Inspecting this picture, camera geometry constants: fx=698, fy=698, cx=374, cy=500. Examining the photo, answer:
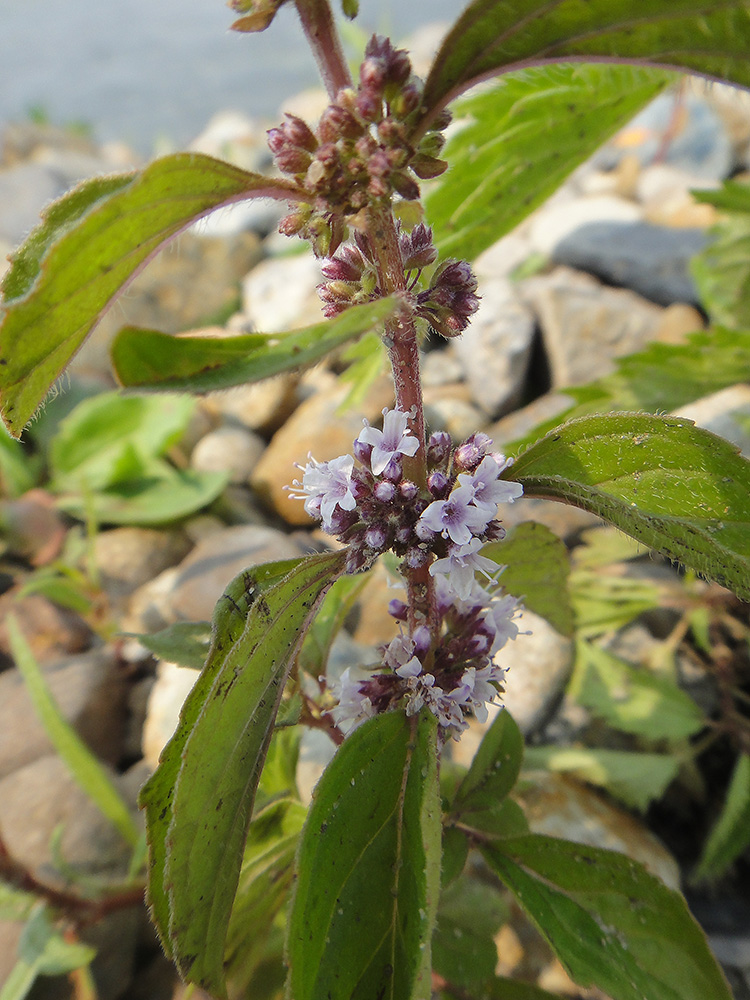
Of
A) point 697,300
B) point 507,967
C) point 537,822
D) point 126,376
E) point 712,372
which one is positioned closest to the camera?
point 126,376

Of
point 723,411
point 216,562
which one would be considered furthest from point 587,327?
point 216,562

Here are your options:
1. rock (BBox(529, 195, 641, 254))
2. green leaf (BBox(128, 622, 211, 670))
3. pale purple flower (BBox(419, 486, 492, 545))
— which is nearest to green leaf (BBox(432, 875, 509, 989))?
green leaf (BBox(128, 622, 211, 670))

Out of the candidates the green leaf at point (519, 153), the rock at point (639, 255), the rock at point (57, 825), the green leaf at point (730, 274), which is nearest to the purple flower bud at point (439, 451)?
the green leaf at point (519, 153)

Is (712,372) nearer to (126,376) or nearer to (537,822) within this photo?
(537,822)

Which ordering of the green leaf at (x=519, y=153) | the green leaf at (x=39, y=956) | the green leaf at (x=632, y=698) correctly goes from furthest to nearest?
the green leaf at (x=632, y=698)
the green leaf at (x=519, y=153)
the green leaf at (x=39, y=956)

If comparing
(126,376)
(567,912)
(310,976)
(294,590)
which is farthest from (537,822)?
(126,376)

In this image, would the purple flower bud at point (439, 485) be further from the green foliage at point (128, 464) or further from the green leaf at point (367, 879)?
the green foliage at point (128, 464)

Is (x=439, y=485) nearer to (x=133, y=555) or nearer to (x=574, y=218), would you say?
(x=133, y=555)

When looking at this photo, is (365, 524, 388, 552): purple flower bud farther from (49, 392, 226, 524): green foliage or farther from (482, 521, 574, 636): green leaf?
(49, 392, 226, 524): green foliage
